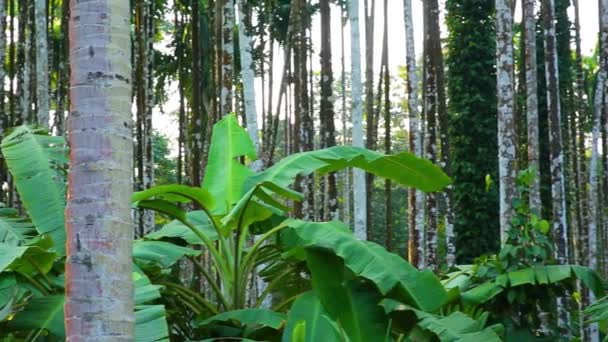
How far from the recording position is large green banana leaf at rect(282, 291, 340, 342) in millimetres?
5738

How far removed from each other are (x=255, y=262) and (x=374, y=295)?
3.83 feet

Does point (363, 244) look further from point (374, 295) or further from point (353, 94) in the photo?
point (353, 94)

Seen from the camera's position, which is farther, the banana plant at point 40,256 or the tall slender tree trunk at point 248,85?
the tall slender tree trunk at point 248,85

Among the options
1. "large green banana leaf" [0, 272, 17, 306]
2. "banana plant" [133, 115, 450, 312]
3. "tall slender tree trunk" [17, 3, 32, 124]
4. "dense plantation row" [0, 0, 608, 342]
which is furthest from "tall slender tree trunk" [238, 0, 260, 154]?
"large green banana leaf" [0, 272, 17, 306]

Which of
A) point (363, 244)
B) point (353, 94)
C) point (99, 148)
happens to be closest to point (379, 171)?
point (363, 244)

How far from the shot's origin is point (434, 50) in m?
14.9

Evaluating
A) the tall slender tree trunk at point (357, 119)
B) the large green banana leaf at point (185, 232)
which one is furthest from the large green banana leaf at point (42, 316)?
the tall slender tree trunk at point (357, 119)

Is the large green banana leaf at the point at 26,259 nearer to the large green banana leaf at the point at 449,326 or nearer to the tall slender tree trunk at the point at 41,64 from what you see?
the large green banana leaf at the point at 449,326

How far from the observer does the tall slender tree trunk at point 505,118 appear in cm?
1038

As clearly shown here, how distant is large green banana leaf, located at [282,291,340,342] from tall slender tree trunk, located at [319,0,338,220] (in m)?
9.40

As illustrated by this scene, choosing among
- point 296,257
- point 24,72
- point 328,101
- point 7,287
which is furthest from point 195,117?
point 7,287

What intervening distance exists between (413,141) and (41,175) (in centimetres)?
945

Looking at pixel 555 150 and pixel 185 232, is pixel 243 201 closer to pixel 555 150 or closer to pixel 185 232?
pixel 185 232

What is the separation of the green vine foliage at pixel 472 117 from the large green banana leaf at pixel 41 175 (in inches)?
650
